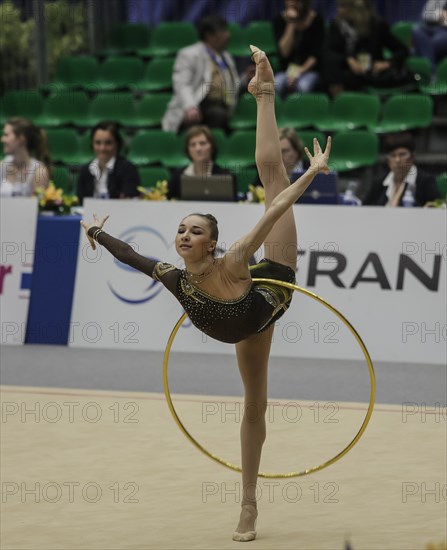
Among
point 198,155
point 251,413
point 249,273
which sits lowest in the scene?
point 251,413

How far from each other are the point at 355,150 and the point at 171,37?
270cm

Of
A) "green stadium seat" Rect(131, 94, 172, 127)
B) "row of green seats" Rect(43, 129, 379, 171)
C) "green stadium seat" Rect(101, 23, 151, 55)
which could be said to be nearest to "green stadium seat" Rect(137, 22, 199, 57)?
"green stadium seat" Rect(101, 23, 151, 55)

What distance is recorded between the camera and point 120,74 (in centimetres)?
1166

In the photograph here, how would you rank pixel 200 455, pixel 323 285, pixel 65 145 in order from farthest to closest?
pixel 65 145 → pixel 323 285 → pixel 200 455

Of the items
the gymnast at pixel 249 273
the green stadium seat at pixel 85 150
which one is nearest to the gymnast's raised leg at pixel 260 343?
the gymnast at pixel 249 273

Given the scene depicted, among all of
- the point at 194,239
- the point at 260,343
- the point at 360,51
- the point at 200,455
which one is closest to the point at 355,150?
the point at 360,51

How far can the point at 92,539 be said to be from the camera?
441 centimetres

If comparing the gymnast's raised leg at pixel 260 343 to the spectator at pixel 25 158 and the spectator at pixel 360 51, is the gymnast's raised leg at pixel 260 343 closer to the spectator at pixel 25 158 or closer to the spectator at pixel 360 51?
the spectator at pixel 25 158

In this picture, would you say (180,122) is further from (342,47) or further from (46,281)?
(46,281)

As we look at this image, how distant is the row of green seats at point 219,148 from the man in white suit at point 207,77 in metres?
0.26

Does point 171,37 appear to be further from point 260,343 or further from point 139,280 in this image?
point 260,343

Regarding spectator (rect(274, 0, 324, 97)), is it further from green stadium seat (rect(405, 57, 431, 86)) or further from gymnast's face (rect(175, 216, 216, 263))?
gymnast's face (rect(175, 216, 216, 263))

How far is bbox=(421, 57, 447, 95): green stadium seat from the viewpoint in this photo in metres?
10.4

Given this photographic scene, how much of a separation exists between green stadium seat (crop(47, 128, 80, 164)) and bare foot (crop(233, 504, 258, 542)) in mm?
6788
